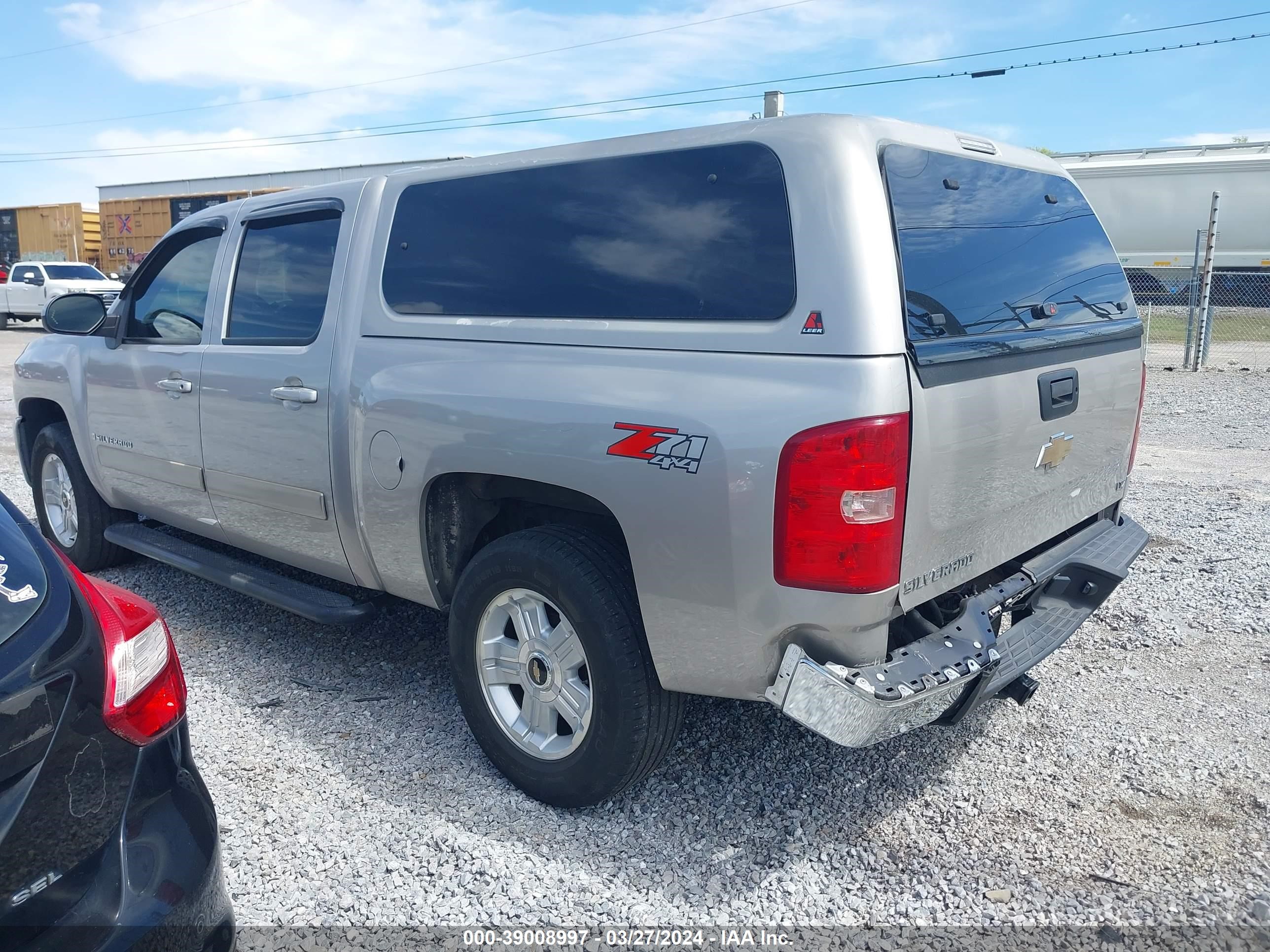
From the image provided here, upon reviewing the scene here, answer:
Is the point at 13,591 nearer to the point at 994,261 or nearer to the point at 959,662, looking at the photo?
the point at 959,662

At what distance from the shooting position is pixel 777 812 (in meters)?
3.16

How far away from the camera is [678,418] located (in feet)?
8.60

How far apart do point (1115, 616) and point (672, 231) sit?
10.7 feet

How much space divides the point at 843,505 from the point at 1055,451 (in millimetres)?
1098

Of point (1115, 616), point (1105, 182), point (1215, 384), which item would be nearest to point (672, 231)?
point (1115, 616)

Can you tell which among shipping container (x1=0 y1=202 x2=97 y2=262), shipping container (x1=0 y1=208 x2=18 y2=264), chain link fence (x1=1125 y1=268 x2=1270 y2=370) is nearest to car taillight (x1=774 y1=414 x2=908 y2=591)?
chain link fence (x1=1125 y1=268 x2=1270 y2=370)

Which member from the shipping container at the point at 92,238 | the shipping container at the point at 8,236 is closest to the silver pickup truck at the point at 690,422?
the shipping container at the point at 92,238

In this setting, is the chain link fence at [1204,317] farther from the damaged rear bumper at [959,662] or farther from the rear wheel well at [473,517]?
the rear wheel well at [473,517]

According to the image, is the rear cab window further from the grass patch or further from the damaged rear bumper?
the grass patch

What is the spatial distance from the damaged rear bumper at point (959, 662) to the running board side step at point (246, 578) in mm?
1870

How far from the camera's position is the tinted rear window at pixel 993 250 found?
2684mm

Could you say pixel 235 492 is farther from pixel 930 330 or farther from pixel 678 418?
pixel 930 330

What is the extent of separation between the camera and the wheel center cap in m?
3.10

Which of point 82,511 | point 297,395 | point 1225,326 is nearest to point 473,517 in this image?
point 297,395
